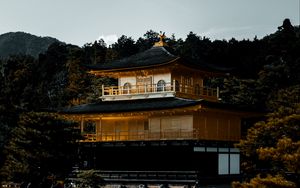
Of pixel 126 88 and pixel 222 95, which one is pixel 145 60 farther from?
→ pixel 222 95

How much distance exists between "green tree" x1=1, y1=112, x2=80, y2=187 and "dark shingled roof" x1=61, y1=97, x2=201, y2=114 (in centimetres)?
370

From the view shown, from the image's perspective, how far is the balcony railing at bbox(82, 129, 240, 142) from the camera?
139 feet

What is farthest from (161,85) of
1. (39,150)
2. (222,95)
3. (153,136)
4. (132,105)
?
(222,95)

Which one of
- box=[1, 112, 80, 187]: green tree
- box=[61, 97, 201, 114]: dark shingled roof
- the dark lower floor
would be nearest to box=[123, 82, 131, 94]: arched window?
box=[61, 97, 201, 114]: dark shingled roof

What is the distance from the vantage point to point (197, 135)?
41812 mm

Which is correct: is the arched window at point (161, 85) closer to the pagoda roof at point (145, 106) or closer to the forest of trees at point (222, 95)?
the pagoda roof at point (145, 106)

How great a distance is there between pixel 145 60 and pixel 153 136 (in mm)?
7115

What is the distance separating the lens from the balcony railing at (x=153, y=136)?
1665 inches

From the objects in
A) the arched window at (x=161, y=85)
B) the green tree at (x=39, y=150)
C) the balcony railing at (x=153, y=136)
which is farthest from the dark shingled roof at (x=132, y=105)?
the green tree at (x=39, y=150)

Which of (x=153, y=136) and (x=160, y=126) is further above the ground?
(x=160, y=126)

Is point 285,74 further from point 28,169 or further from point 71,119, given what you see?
point 28,169

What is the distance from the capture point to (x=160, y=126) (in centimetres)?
4434

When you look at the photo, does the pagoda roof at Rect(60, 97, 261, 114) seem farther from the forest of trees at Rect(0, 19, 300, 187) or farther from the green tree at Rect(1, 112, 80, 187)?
the green tree at Rect(1, 112, 80, 187)

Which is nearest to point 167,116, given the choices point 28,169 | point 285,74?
point 28,169
